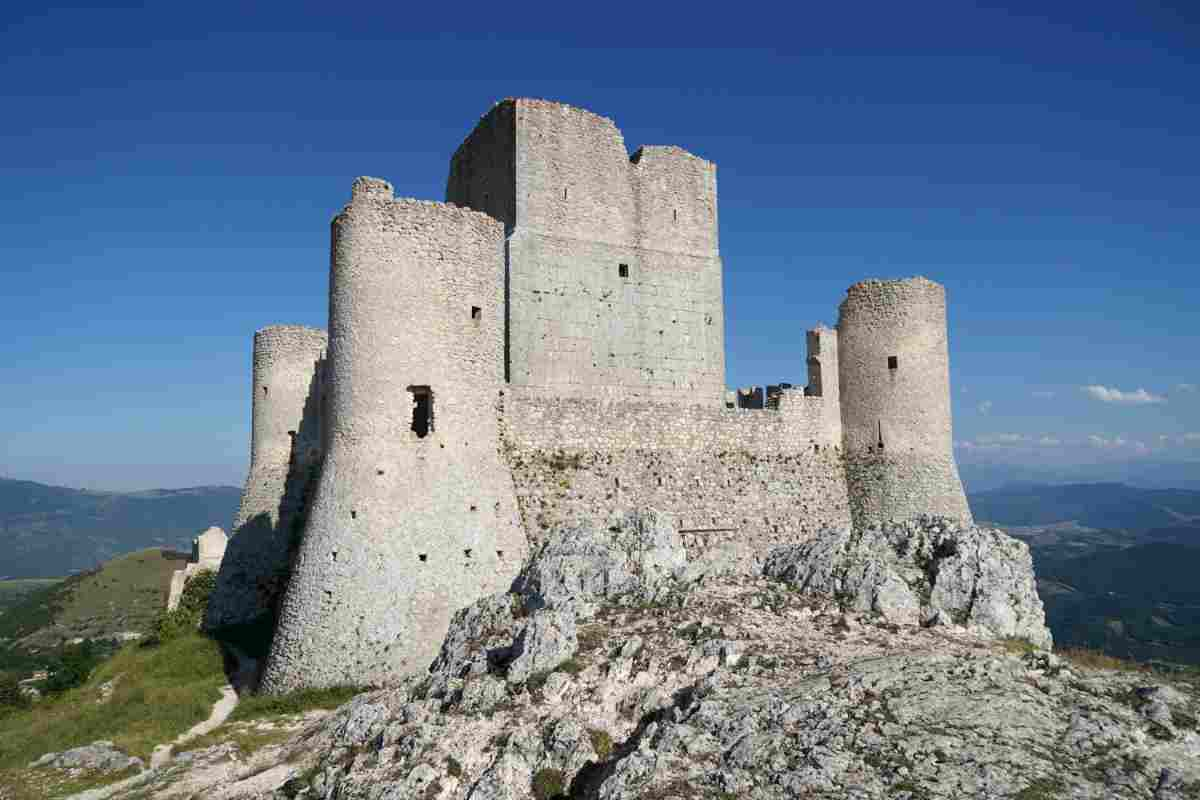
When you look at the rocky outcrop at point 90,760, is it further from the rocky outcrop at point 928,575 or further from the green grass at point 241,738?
the rocky outcrop at point 928,575

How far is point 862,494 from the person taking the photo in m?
24.7

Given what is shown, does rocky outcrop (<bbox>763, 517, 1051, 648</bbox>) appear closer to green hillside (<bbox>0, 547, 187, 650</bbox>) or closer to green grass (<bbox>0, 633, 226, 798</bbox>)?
green grass (<bbox>0, 633, 226, 798</bbox>)

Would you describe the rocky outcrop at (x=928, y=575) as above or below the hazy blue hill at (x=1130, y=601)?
above

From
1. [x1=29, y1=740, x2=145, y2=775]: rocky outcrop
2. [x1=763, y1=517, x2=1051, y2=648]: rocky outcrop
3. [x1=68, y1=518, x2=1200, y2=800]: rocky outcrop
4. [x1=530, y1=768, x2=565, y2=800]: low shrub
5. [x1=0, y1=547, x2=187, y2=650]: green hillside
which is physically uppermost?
[x1=763, y1=517, x2=1051, y2=648]: rocky outcrop

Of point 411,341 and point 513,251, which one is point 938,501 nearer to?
point 513,251

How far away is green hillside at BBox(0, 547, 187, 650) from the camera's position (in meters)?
51.0

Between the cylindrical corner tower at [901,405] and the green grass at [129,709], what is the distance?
57.5 feet

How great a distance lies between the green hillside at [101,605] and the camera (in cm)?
5103

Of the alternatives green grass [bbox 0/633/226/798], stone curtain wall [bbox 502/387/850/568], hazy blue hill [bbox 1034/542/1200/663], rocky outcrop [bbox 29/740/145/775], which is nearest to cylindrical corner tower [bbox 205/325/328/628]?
green grass [bbox 0/633/226/798]

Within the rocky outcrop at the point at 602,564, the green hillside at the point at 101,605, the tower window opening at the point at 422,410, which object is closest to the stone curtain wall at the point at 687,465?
the tower window opening at the point at 422,410

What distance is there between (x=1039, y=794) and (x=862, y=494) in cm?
1818

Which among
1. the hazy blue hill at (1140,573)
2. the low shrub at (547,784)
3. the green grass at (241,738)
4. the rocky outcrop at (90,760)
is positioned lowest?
the hazy blue hill at (1140,573)

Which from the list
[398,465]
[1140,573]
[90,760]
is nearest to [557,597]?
[398,465]

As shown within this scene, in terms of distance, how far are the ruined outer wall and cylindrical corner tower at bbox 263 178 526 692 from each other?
3.32 metres
